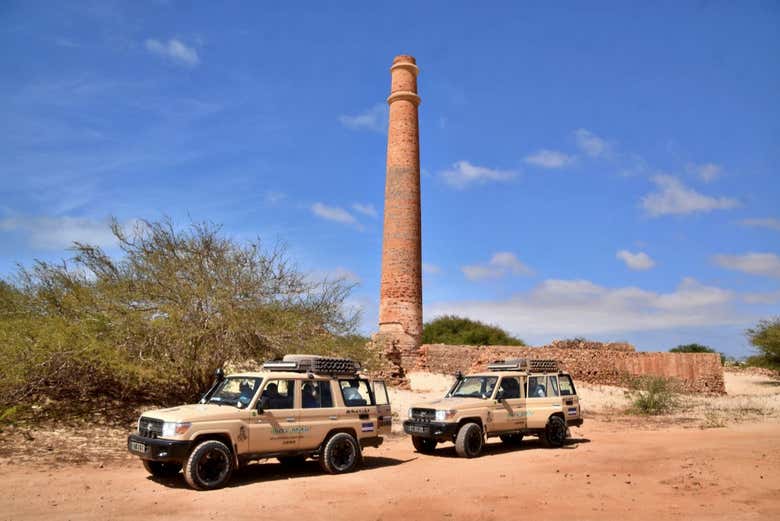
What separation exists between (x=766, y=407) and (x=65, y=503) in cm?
2868

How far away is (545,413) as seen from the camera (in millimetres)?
15227

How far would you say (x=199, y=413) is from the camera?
9.98 meters

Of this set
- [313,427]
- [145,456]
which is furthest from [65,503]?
[313,427]

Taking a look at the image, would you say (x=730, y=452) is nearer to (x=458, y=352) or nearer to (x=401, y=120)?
(x=458, y=352)

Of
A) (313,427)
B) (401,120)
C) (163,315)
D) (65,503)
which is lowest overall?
(65,503)

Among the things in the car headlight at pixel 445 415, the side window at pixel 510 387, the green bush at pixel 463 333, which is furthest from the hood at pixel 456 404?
the green bush at pixel 463 333

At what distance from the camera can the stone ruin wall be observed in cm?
3328

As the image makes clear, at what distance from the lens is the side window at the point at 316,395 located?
1128cm

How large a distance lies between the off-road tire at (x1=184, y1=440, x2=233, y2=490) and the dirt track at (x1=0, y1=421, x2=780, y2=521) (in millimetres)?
171

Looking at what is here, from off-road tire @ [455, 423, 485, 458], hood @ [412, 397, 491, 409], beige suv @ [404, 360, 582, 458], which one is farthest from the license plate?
off-road tire @ [455, 423, 485, 458]

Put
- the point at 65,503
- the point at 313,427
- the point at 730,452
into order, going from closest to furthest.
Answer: the point at 65,503
the point at 313,427
the point at 730,452

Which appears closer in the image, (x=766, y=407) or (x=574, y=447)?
(x=574, y=447)

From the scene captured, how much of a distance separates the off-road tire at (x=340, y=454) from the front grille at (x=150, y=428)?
2816 mm

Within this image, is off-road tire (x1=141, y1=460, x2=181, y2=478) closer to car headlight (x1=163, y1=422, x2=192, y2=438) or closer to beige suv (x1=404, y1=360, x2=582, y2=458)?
car headlight (x1=163, y1=422, x2=192, y2=438)
